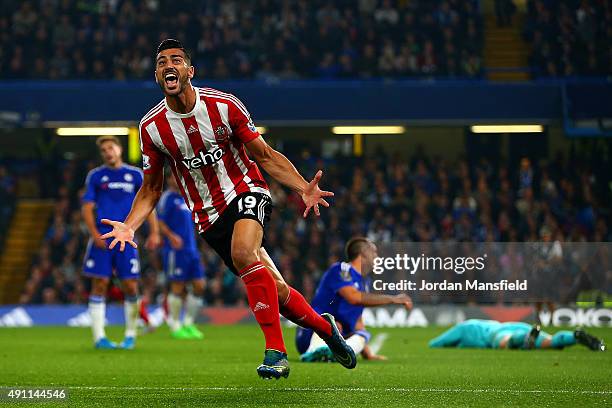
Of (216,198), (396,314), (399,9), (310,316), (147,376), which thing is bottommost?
(396,314)

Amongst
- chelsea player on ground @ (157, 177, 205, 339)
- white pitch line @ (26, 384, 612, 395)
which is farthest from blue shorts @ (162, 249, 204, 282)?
white pitch line @ (26, 384, 612, 395)

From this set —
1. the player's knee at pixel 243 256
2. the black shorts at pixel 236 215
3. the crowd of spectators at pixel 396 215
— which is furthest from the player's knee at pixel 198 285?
the player's knee at pixel 243 256

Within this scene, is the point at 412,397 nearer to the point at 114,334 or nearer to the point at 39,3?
the point at 114,334

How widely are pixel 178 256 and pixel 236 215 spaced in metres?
8.70

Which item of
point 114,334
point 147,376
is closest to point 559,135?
point 114,334

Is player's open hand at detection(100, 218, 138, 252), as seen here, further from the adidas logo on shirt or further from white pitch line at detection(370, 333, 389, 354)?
white pitch line at detection(370, 333, 389, 354)

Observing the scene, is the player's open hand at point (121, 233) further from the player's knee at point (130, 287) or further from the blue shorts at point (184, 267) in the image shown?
the blue shorts at point (184, 267)

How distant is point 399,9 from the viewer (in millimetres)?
26875

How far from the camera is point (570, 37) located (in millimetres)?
25453

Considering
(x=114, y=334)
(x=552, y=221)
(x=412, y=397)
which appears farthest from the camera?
(x=552, y=221)

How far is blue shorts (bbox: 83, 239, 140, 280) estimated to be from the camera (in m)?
12.6

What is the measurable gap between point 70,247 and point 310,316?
55.6 feet

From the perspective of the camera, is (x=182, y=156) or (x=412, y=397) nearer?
(x=412, y=397)

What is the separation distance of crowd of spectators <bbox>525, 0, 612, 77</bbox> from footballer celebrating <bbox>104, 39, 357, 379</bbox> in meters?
18.6
